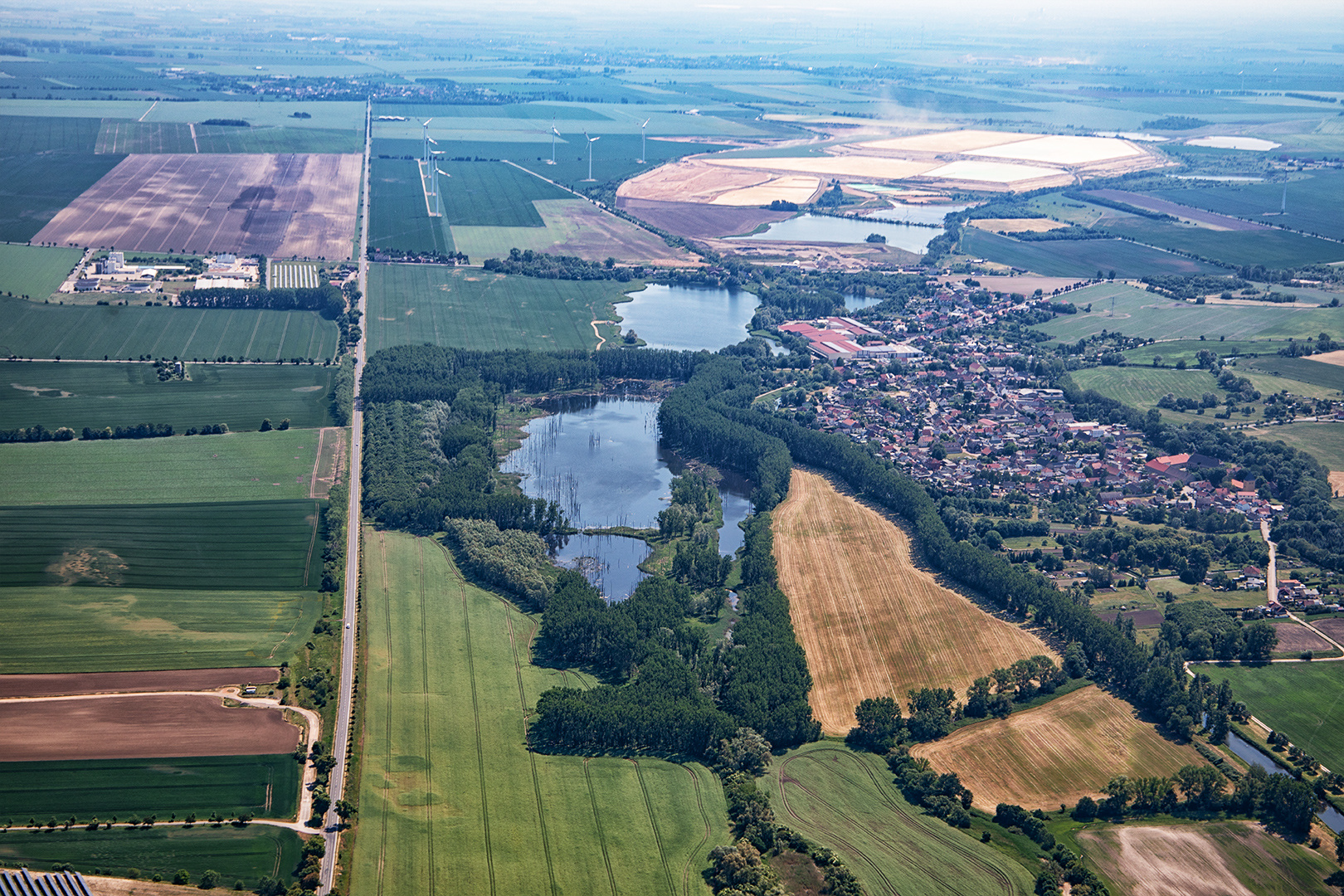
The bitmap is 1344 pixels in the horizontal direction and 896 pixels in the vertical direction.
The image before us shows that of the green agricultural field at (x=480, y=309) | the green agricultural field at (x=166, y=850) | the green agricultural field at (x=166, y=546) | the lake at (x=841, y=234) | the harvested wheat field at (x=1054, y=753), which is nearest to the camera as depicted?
the green agricultural field at (x=166, y=850)

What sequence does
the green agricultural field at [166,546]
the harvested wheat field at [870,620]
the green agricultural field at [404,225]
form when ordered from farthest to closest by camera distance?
the green agricultural field at [404,225], the green agricultural field at [166,546], the harvested wheat field at [870,620]

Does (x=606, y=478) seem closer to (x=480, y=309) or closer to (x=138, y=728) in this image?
(x=138, y=728)

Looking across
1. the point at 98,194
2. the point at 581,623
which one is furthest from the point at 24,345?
the point at 581,623

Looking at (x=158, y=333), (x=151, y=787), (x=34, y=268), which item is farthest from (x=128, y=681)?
(x=34, y=268)

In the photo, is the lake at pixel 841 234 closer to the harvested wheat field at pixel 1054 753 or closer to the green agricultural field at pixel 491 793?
the green agricultural field at pixel 491 793

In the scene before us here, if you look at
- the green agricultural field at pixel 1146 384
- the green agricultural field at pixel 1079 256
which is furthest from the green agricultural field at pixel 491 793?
the green agricultural field at pixel 1079 256

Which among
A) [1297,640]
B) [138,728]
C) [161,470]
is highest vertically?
[161,470]
